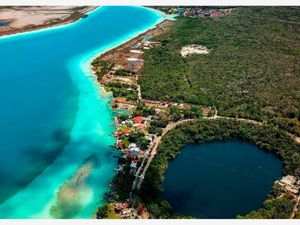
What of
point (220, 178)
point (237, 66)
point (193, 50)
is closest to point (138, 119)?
point (220, 178)

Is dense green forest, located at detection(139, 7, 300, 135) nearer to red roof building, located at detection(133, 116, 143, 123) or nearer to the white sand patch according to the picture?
the white sand patch

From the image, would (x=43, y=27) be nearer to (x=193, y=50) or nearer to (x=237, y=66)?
(x=193, y=50)

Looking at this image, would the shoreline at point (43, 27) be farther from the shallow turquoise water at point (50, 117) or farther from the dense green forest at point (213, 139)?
the dense green forest at point (213, 139)

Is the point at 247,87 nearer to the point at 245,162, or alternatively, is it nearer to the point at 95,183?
the point at 245,162

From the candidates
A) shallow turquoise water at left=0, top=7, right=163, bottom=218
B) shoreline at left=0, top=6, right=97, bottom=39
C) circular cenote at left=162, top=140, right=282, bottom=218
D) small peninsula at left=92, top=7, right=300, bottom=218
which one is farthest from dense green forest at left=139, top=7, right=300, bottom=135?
shoreline at left=0, top=6, right=97, bottom=39

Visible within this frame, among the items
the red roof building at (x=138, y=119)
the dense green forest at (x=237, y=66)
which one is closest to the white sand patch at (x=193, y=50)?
the dense green forest at (x=237, y=66)
